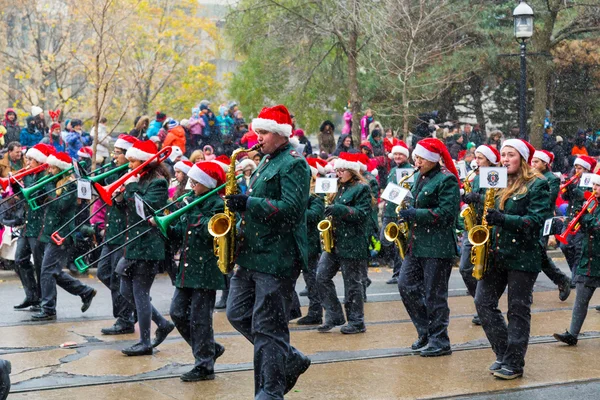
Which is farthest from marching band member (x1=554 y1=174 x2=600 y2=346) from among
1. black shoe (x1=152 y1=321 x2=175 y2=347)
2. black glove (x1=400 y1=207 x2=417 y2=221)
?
black shoe (x1=152 y1=321 x2=175 y2=347)

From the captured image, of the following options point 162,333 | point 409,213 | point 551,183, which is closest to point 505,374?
point 409,213

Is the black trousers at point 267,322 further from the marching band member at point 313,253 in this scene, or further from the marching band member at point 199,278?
the marching band member at point 313,253

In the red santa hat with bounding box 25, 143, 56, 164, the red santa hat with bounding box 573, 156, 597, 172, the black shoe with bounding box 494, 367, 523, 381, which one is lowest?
the black shoe with bounding box 494, 367, 523, 381

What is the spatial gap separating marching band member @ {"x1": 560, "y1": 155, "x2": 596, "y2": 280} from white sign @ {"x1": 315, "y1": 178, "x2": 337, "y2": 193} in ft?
12.5

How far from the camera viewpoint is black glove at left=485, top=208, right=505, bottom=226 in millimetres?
7758

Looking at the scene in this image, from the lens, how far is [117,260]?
408 inches

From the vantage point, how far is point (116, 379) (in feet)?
26.3

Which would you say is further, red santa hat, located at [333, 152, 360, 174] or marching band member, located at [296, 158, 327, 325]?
marching band member, located at [296, 158, 327, 325]

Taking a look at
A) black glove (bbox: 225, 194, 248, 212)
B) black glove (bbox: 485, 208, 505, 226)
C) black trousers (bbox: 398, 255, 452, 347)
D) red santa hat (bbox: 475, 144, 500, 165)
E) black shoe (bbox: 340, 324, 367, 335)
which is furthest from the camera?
black shoe (bbox: 340, 324, 367, 335)

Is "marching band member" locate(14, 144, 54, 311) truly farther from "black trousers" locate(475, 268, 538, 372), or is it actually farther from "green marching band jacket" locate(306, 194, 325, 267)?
"black trousers" locate(475, 268, 538, 372)

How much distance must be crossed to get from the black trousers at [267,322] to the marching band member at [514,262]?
2017 millimetres

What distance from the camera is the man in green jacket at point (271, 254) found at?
668 cm

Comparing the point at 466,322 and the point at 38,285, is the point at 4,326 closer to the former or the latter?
the point at 38,285

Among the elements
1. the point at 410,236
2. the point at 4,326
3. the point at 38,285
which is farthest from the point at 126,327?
the point at 410,236
